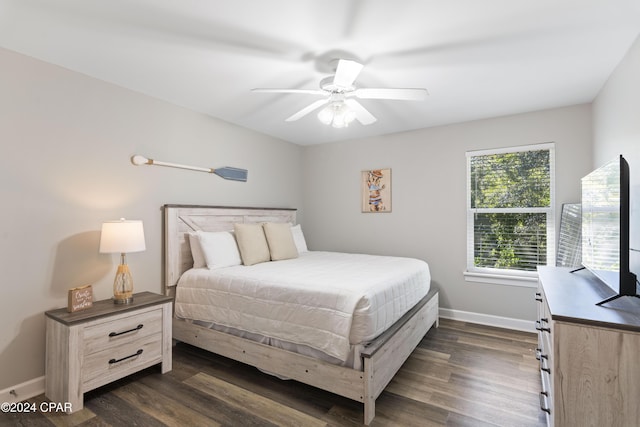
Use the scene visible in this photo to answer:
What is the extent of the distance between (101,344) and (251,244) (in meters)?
1.48

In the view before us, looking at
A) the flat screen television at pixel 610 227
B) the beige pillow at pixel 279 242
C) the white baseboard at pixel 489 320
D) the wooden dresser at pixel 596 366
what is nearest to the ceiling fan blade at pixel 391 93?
the flat screen television at pixel 610 227

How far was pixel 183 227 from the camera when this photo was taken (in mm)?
3172

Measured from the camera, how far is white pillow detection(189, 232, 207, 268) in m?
3.07

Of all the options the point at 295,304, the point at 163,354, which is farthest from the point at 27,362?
the point at 295,304

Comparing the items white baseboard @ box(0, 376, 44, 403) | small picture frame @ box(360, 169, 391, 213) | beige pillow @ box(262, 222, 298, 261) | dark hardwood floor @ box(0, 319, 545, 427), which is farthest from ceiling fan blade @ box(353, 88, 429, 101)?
white baseboard @ box(0, 376, 44, 403)

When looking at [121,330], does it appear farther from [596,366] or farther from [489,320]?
[489,320]

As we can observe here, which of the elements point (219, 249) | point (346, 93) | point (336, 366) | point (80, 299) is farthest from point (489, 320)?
point (80, 299)

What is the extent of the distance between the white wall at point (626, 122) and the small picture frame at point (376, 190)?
7.12 ft

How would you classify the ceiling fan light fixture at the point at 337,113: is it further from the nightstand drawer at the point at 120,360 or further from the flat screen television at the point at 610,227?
the nightstand drawer at the point at 120,360

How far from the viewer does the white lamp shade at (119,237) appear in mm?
2318

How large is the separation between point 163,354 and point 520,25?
3456mm

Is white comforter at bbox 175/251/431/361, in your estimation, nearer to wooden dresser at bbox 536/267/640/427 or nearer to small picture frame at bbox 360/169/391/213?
wooden dresser at bbox 536/267/640/427

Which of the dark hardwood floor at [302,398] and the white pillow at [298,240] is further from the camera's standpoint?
the white pillow at [298,240]

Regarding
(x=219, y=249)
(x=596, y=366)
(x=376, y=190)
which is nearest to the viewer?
(x=596, y=366)
